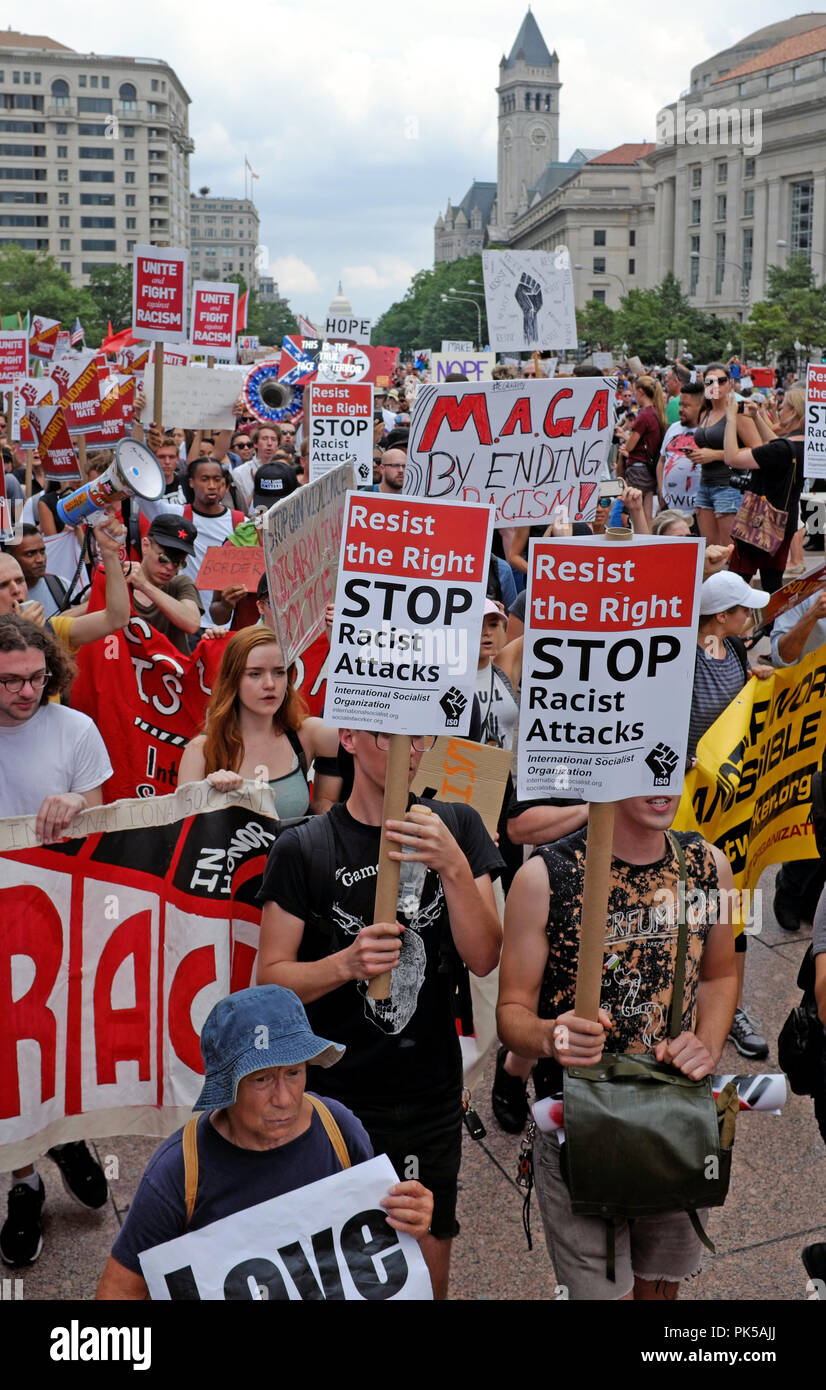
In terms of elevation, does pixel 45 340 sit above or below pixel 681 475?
above

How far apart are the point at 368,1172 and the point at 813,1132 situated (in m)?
2.80

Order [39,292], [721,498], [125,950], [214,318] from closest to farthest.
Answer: [125,950] < [721,498] < [214,318] < [39,292]

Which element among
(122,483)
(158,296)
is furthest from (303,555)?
(158,296)

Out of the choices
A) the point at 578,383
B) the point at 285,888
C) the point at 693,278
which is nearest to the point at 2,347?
the point at 578,383

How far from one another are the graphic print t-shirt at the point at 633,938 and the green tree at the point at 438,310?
317 feet

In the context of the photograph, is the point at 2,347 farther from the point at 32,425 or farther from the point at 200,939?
the point at 200,939

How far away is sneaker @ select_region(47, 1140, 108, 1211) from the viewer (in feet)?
13.8

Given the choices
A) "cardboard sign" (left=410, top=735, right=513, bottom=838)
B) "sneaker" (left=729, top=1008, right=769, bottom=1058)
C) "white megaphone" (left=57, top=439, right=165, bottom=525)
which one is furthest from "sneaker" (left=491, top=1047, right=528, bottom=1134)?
"white megaphone" (left=57, top=439, right=165, bottom=525)

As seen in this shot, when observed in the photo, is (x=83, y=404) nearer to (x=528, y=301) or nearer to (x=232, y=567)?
(x=528, y=301)

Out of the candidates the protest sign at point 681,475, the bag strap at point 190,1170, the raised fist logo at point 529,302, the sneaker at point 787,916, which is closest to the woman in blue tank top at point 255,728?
the bag strap at point 190,1170

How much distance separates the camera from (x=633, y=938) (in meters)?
3.06

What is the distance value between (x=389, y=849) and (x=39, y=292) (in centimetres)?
9471

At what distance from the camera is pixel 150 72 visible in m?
137

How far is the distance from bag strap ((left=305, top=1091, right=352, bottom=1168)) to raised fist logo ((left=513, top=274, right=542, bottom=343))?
7900 mm
